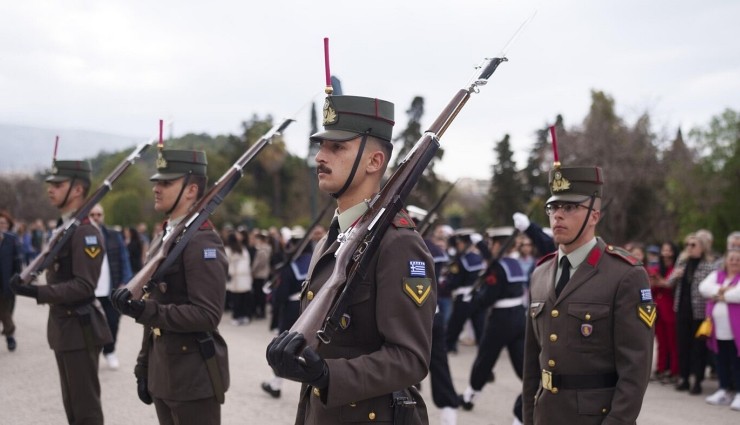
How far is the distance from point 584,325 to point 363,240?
1.72 m

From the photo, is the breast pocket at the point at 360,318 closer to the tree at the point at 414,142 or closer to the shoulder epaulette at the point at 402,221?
the shoulder epaulette at the point at 402,221

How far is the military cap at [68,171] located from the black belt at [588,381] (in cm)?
430

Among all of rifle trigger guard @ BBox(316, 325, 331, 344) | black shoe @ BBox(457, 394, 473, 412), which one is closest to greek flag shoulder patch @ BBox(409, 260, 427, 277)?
rifle trigger guard @ BBox(316, 325, 331, 344)

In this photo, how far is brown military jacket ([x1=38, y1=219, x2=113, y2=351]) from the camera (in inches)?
209

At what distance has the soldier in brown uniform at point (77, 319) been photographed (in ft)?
17.0

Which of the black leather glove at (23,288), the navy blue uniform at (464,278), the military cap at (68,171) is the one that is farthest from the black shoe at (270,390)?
the black leather glove at (23,288)

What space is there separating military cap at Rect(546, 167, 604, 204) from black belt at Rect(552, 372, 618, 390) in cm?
99

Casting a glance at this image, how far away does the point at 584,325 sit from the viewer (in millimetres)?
3814

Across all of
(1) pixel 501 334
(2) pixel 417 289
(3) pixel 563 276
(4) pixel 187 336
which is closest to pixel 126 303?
(4) pixel 187 336

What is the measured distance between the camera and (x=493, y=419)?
25.6 feet

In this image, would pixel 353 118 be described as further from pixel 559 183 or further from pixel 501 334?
pixel 501 334

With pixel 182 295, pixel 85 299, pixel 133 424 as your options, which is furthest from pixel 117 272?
pixel 182 295

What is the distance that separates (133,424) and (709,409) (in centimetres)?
634

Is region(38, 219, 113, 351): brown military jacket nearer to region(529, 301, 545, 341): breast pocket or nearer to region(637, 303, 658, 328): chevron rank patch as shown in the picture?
region(529, 301, 545, 341): breast pocket
